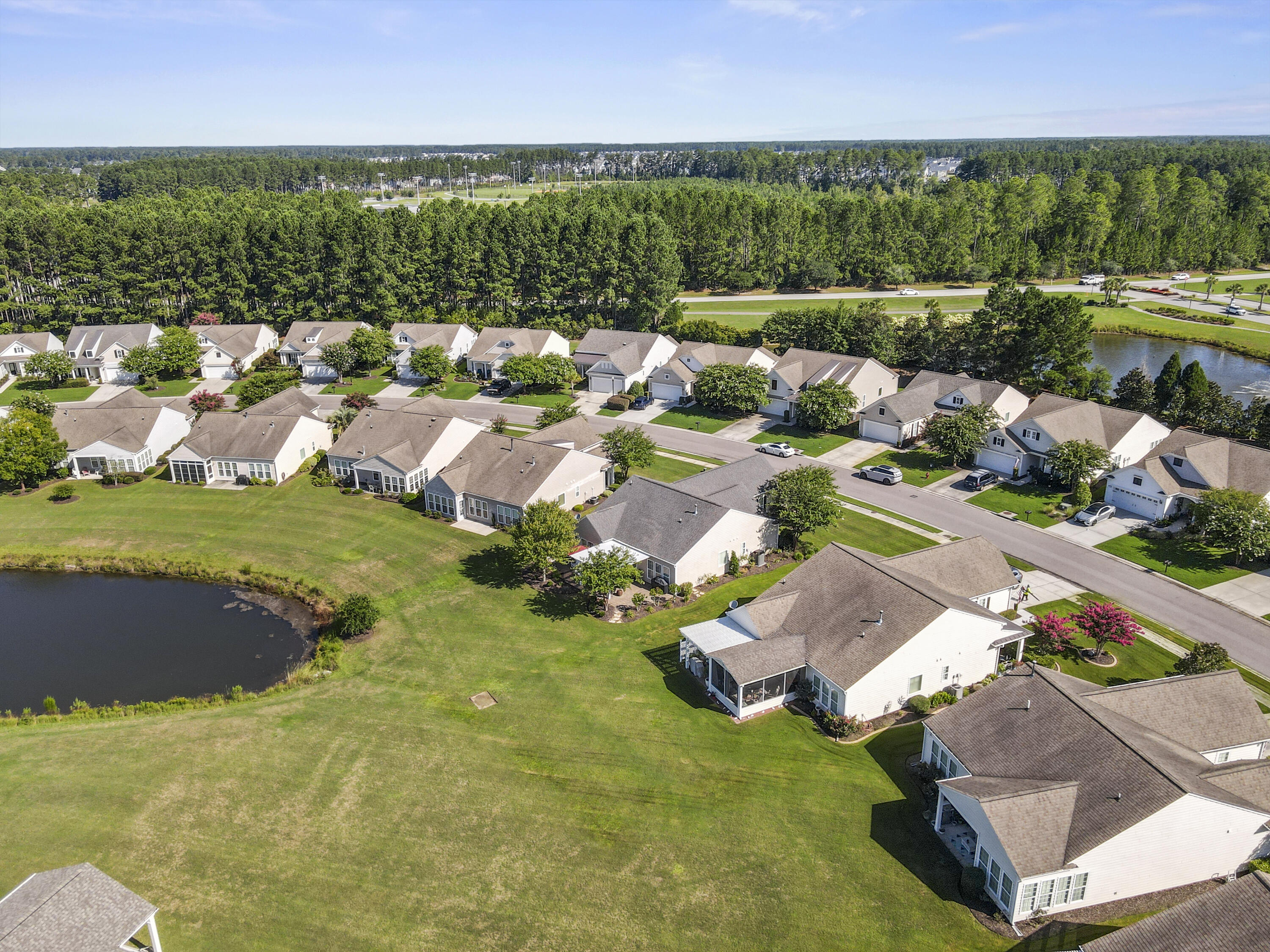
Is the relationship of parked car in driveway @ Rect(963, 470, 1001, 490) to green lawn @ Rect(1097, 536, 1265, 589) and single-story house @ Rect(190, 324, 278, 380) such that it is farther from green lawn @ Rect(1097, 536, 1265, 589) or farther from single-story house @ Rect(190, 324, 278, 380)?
single-story house @ Rect(190, 324, 278, 380)

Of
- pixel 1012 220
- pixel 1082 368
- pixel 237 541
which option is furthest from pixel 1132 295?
pixel 237 541

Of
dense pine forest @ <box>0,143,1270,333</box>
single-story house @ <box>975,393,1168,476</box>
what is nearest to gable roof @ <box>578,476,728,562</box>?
single-story house @ <box>975,393,1168,476</box>

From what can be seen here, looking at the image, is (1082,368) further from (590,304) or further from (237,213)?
(237,213)

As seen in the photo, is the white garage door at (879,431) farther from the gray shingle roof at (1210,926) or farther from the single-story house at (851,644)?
the gray shingle roof at (1210,926)

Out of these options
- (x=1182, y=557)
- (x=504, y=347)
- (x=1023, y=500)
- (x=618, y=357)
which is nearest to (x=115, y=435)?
(x=504, y=347)

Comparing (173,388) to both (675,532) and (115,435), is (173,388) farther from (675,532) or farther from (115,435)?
(675,532)

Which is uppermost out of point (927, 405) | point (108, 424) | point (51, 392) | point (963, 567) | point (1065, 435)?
point (927, 405)
